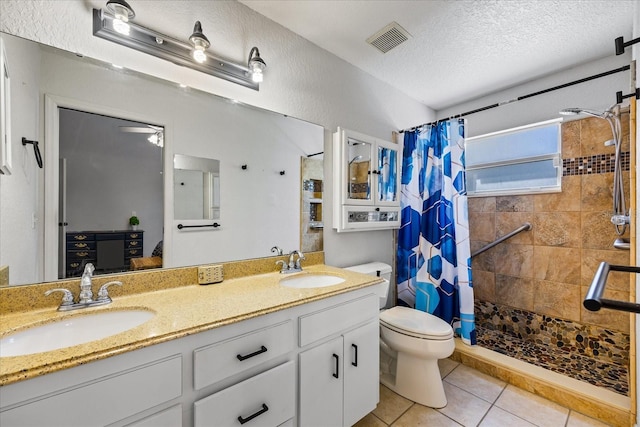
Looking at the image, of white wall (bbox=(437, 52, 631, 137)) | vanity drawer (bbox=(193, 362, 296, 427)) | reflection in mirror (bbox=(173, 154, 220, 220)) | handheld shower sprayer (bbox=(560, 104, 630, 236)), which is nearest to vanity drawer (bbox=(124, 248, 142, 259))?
reflection in mirror (bbox=(173, 154, 220, 220))

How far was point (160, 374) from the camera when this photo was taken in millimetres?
803

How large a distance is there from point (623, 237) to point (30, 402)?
10.5ft

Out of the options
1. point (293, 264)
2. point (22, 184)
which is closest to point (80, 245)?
point (22, 184)

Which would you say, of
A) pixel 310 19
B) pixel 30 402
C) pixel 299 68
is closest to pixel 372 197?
A: pixel 299 68

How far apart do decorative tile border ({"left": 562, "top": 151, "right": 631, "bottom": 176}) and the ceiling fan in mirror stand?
2.95 meters

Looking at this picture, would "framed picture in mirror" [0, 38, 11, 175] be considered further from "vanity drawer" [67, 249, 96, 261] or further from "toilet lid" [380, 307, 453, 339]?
"toilet lid" [380, 307, 453, 339]

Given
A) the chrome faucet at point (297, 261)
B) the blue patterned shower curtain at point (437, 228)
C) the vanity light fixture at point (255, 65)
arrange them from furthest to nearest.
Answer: the blue patterned shower curtain at point (437, 228)
the chrome faucet at point (297, 261)
the vanity light fixture at point (255, 65)

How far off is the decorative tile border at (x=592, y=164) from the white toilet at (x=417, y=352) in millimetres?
1664

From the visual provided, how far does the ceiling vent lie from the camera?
1751 millimetres

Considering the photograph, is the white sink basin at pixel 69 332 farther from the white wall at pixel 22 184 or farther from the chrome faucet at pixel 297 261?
the chrome faucet at pixel 297 261

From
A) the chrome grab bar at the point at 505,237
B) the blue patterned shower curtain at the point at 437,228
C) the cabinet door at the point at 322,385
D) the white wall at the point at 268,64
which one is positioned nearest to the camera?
the white wall at the point at 268,64

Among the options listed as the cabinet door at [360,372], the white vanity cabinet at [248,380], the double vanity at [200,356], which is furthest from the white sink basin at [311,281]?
the white vanity cabinet at [248,380]

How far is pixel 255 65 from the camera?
1497 millimetres

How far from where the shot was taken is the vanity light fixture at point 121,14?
1080 millimetres
